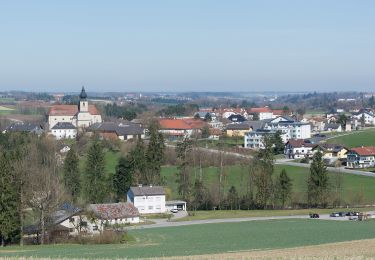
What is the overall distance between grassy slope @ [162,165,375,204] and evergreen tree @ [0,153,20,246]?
21.9 metres

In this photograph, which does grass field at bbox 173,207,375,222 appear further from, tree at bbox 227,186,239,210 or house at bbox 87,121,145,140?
house at bbox 87,121,145,140

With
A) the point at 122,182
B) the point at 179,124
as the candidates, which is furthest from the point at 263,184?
the point at 179,124

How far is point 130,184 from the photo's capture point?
55.6 m

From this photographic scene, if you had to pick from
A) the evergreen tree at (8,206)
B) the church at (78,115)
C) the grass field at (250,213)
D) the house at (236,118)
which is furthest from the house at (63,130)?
the evergreen tree at (8,206)

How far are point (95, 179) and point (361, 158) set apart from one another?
35432 mm

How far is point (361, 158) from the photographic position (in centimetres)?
7800

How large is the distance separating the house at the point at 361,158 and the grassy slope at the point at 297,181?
28.0 ft

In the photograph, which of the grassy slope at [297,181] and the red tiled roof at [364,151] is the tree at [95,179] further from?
the red tiled roof at [364,151]

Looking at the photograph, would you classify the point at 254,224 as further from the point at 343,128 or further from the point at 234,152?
the point at 343,128

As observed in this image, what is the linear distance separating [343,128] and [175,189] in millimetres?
72490

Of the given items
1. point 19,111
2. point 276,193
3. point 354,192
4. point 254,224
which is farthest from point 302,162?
point 19,111

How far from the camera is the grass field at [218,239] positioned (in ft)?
97.8

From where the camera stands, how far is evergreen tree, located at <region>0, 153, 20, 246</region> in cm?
3609

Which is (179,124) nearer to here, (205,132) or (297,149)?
(205,132)
